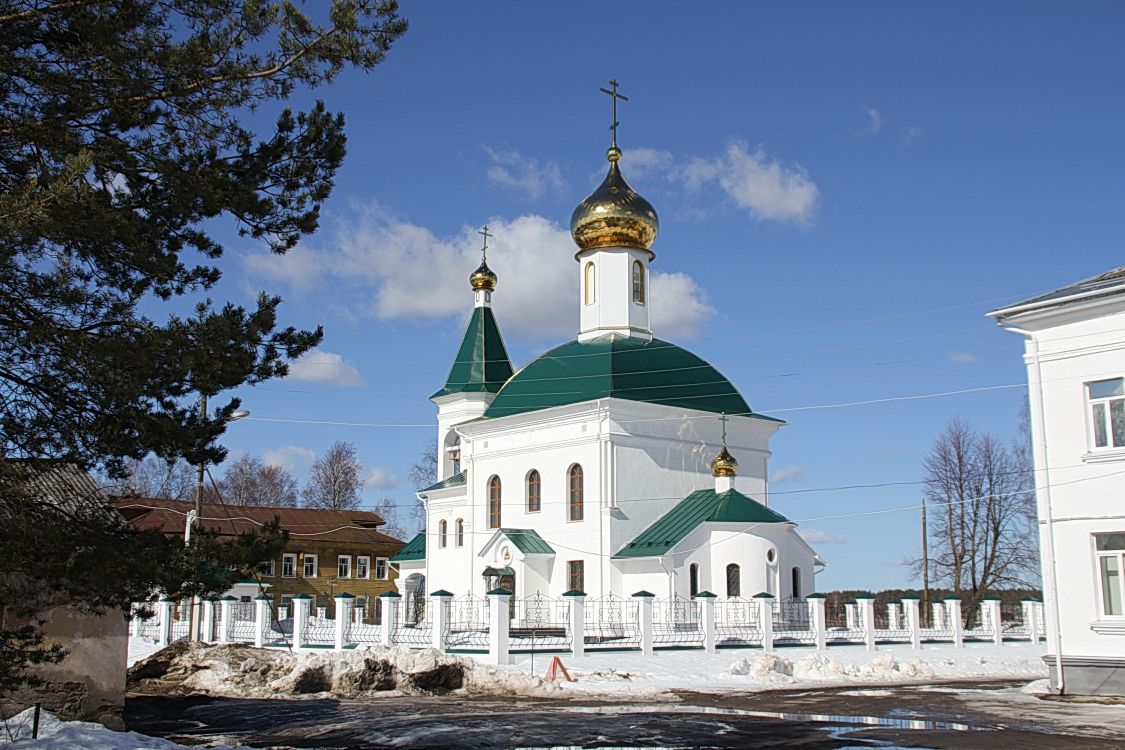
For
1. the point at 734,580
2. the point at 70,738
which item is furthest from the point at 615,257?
the point at 70,738

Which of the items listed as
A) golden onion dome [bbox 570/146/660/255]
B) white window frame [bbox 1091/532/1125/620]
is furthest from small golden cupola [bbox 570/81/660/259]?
white window frame [bbox 1091/532/1125/620]

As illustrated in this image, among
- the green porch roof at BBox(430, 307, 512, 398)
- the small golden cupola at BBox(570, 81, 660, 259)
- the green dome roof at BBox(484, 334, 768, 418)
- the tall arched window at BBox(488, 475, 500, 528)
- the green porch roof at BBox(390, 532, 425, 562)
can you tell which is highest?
the small golden cupola at BBox(570, 81, 660, 259)

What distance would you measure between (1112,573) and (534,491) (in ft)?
53.3

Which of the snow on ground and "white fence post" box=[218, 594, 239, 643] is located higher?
"white fence post" box=[218, 594, 239, 643]

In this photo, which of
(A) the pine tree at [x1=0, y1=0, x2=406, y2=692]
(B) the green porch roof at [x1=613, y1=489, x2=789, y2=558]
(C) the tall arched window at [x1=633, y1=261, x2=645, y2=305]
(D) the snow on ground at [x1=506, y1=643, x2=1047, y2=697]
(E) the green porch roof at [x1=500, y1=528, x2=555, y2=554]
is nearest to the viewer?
(A) the pine tree at [x1=0, y1=0, x2=406, y2=692]

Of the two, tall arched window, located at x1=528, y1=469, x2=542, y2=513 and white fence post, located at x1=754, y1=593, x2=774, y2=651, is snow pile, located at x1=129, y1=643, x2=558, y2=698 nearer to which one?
white fence post, located at x1=754, y1=593, x2=774, y2=651

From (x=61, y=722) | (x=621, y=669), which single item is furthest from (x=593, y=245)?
(x=61, y=722)

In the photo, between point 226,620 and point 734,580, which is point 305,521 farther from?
point 734,580

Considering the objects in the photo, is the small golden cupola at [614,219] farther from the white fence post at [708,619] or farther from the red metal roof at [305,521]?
the red metal roof at [305,521]

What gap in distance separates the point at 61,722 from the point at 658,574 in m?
15.8

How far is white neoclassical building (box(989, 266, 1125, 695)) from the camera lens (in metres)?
15.2

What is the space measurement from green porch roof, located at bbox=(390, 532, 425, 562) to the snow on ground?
1507 centimetres

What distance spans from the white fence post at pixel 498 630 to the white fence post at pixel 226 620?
8384 millimetres

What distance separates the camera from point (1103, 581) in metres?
15.3
